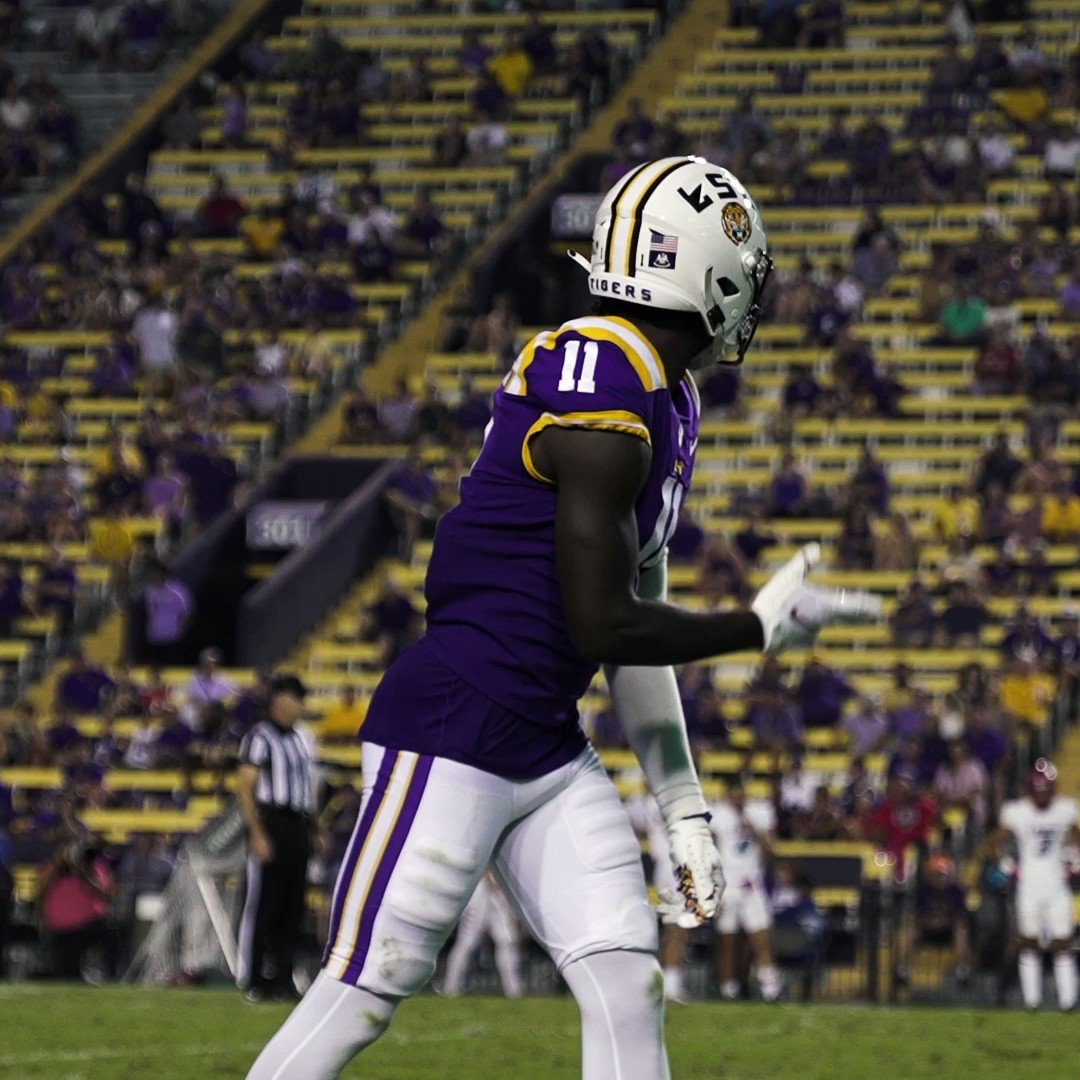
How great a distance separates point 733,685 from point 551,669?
589 inches

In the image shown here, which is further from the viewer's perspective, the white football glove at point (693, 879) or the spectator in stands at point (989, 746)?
the spectator in stands at point (989, 746)

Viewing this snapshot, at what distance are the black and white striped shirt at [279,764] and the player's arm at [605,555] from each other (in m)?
9.01

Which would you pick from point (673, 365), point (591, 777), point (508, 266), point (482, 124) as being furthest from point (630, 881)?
point (482, 124)

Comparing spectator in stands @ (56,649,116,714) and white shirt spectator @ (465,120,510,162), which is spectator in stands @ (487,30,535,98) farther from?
spectator in stands @ (56,649,116,714)

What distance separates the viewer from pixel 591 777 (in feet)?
14.3

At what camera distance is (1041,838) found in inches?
563

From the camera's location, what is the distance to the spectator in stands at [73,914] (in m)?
15.4

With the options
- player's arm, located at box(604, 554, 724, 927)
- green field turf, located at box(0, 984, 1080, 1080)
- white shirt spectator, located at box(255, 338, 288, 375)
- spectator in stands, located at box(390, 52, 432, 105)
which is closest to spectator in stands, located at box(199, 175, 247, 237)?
spectator in stands, located at box(390, 52, 432, 105)

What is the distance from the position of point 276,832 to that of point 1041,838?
165 inches

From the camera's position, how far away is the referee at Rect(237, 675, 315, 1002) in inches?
507

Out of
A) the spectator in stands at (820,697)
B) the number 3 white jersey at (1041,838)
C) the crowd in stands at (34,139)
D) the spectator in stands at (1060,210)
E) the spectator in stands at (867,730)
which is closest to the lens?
the number 3 white jersey at (1041,838)

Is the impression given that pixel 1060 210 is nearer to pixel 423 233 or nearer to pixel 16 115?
pixel 423 233

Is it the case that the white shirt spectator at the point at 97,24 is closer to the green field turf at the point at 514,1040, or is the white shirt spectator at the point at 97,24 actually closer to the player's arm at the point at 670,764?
the green field turf at the point at 514,1040

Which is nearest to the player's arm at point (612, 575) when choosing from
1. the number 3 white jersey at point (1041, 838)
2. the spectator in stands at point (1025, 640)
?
the number 3 white jersey at point (1041, 838)
